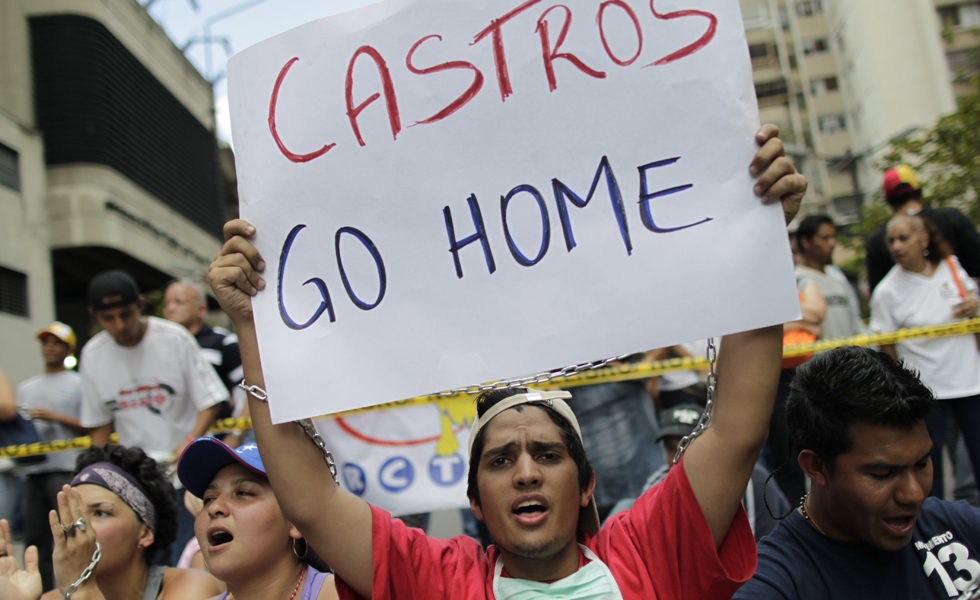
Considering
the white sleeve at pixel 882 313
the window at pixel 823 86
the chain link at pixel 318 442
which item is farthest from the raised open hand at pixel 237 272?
the window at pixel 823 86

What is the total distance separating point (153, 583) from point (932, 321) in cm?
430

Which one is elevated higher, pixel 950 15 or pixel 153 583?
pixel 950 15

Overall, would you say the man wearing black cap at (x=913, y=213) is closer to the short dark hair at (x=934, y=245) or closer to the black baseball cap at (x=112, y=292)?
the short dark hair at (x=934, y=245)

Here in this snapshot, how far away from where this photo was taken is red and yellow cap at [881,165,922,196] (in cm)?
514

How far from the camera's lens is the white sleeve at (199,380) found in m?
4.74

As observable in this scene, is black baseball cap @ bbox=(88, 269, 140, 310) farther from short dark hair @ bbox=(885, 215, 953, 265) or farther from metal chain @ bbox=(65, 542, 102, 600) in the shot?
short dark hair @ bbox=(885, 215, 953, 265)

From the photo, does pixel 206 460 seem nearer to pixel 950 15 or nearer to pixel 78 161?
pixel 78 161

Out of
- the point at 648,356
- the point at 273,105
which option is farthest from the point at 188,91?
the point at 273,105

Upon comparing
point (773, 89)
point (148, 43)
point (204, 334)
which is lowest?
point (204, 334)

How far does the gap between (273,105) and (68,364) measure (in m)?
5.25

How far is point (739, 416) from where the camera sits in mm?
1652

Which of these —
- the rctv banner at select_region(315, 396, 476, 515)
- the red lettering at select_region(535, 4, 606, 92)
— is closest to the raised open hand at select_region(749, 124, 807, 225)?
the red lettering at select_region(535, 4, 606, 92)

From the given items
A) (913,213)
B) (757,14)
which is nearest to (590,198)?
(913,213)

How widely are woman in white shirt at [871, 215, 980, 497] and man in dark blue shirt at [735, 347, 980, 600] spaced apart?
2.52m
